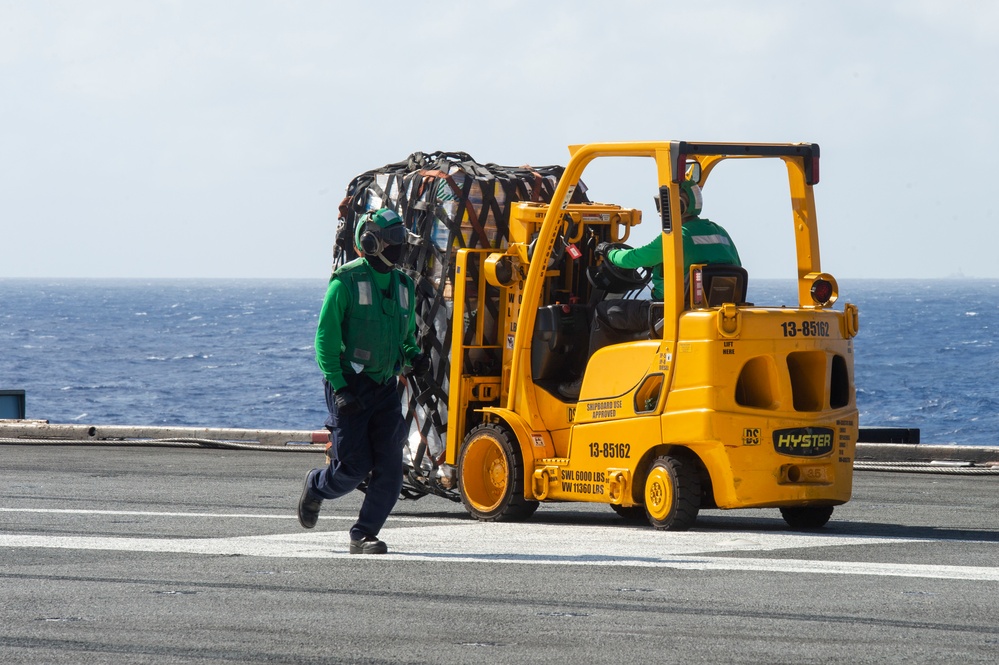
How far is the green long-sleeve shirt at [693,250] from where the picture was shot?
36.4 feet

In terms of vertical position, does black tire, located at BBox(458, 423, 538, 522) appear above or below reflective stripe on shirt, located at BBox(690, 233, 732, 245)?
below

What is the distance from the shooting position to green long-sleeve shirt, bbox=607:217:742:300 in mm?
11094

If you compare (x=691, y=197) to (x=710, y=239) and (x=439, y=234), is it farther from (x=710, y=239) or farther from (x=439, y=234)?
(x=439, y=234)

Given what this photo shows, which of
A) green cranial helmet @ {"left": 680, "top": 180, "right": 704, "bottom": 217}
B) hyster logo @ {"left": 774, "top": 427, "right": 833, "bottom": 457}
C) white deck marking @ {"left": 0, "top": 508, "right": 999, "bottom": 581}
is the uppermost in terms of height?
green cranial helmet @ {"left": 680, "top": 180, "right": 704, "bottom": 217}

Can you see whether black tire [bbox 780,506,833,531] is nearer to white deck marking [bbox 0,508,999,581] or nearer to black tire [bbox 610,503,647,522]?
white deck marking [bbox 0,508,999,581]

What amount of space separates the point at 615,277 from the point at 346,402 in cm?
318

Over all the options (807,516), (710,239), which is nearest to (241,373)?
(807,516)

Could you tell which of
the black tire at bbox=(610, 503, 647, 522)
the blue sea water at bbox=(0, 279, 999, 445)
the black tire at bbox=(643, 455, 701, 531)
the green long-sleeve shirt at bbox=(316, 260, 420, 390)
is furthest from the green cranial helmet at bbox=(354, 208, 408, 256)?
the blue sea water at bbox=(0, 279, 999, 445)

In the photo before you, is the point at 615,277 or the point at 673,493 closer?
the point at 673,493

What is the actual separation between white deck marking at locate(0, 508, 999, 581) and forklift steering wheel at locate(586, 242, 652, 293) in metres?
1.84

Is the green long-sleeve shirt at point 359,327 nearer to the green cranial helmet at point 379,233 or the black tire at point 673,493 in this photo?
the green cranial helmet at point 379,233

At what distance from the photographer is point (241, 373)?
77.8 meters

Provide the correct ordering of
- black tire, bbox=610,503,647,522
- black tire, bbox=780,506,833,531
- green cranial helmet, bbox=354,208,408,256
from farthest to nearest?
black tire, bbox=610,503,647,522 < black tire, bbox=780,506,833,531 < green cranial helmet, bbox=354,208,408,256

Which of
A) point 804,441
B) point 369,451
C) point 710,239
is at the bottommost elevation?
point 804,441
